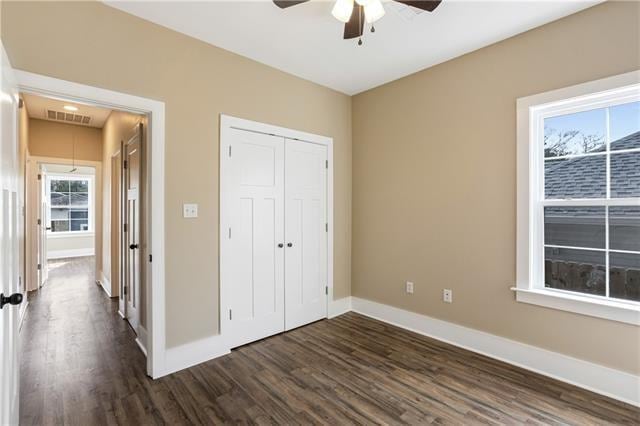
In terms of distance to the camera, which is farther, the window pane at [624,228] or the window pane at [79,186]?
the window pane at [79,186]

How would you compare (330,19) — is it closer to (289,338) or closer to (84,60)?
(84,60)

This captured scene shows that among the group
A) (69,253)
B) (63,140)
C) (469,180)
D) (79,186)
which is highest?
(63,140)

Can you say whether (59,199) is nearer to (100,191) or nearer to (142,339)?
(100,191)

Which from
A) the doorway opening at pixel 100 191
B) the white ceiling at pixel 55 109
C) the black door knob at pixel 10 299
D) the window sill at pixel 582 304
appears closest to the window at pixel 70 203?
the doorway opening at pixel 100 191

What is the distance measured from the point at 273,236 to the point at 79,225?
8.16 m

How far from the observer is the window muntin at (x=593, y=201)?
2205 mm

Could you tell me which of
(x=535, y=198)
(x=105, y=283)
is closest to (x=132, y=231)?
(x=105, y=283)

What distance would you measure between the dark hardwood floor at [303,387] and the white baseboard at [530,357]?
8 centimetres

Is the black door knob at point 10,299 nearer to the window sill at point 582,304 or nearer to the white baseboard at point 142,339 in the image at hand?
the white baseboard at point 142,339

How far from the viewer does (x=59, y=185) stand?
8234mm

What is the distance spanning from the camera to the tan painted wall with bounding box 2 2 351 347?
2.03 meters

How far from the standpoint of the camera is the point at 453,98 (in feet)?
9.95

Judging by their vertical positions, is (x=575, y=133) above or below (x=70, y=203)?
above

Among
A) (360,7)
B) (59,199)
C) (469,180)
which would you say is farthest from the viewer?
(59,199)
